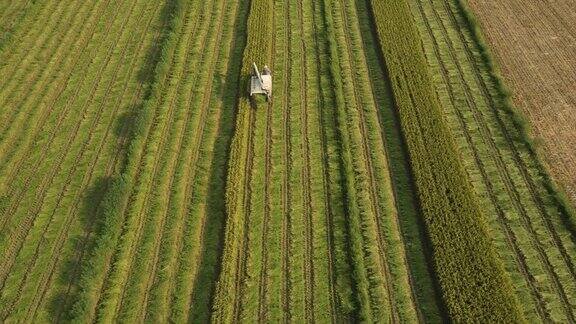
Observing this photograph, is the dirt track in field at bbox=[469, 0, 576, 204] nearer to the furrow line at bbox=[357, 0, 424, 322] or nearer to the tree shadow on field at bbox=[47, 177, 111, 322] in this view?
the furrow line at bbox=[357, 0, 424, 322]

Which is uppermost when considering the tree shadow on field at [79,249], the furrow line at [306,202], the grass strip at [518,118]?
the grass strip at [518,118]

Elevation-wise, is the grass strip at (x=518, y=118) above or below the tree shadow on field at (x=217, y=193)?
above

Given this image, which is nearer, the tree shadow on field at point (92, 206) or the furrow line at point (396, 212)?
the furrow line at point (396, 212)

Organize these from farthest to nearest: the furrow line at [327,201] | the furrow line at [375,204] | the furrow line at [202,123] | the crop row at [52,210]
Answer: the crop row at [52,210] < the furrow line at [202,123] < the furrow line at [327,201] < the furrow line at [375,204]

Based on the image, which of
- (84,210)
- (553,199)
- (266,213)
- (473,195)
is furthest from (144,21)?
(553,199)

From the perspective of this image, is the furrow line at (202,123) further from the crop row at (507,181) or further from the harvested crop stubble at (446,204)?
the crop row at (507,181)

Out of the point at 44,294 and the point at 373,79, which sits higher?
the point at 373,79

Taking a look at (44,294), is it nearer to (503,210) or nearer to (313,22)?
(503,210)

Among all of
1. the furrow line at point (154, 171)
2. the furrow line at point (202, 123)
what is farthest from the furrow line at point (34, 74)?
the furrow line at point (202, 123)
